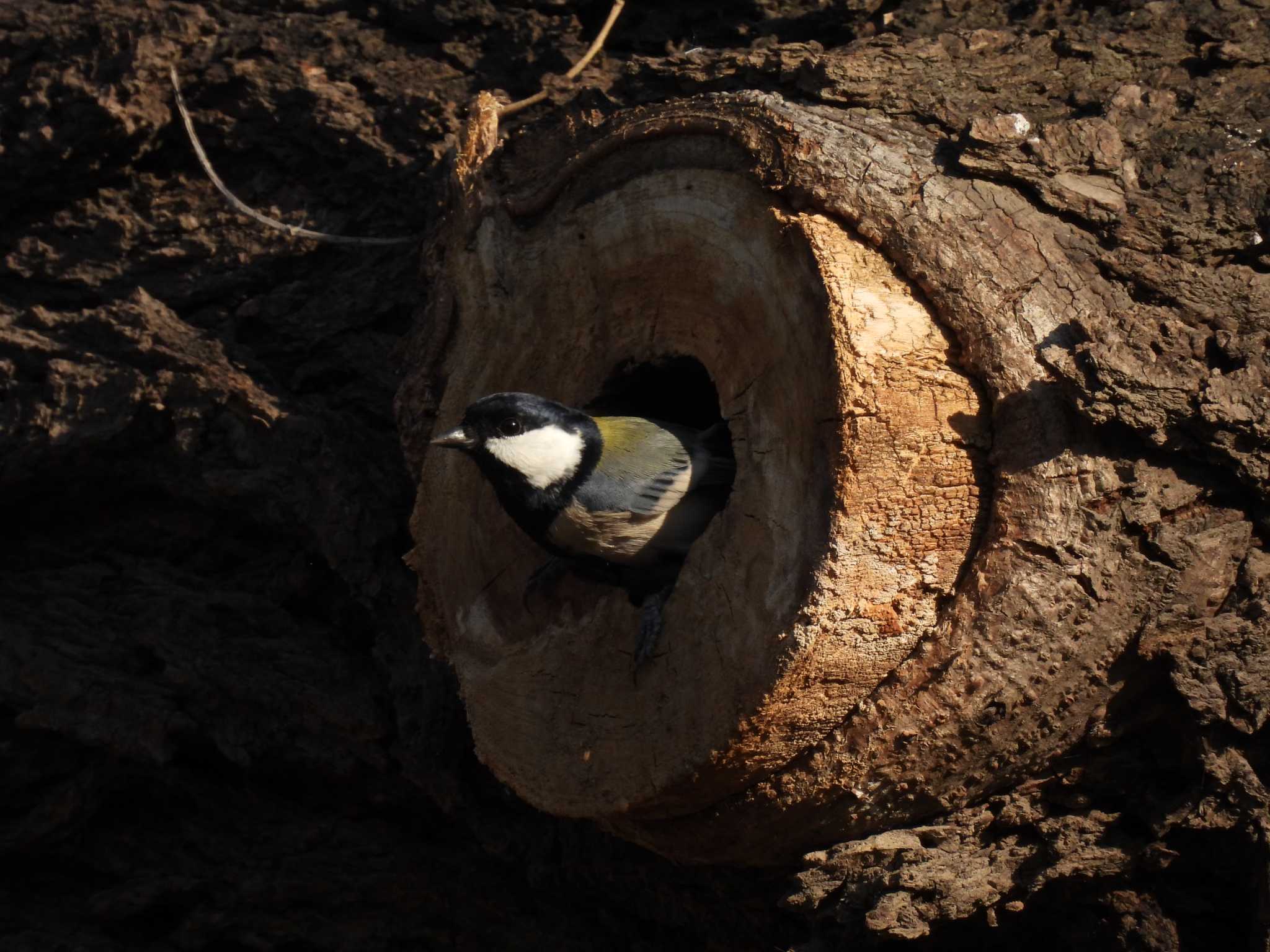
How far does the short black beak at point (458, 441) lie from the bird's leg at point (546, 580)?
344 millimetres

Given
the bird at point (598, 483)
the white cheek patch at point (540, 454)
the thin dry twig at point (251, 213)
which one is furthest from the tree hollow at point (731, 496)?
the thin dry twig at point (251, 213)

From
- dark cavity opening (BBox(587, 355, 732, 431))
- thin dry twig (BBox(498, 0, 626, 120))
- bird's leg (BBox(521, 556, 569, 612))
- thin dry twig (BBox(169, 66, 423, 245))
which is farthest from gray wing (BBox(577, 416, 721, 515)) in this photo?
thin dry twig (BBox(169, 66, 423, 245))

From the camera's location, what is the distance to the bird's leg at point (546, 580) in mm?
2812

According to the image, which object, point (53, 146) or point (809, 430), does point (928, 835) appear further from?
point (53, 146)

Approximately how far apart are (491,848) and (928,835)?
1452 millimetres

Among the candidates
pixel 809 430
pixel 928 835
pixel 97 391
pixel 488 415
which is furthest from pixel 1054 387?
pixel 97 391

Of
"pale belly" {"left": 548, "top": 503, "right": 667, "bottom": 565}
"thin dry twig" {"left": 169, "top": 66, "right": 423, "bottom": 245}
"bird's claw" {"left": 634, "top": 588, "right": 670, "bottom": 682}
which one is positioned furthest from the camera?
"thin dry twig" {"left": 169, "top": 66, "right": 423, "bottom": 245}

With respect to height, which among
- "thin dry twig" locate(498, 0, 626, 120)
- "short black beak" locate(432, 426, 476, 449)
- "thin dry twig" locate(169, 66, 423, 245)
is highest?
"thin dry twig" locate(498, 0, 626, 120)

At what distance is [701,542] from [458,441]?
2.25 ft

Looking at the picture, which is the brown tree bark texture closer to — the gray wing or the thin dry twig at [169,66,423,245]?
the thin dry twig at [169,66,423,245]

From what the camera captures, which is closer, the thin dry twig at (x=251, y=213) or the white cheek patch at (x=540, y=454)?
the white cheek patch at (x=540, y=454)

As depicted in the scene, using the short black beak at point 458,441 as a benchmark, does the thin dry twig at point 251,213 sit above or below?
above

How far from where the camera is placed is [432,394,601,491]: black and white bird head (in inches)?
103

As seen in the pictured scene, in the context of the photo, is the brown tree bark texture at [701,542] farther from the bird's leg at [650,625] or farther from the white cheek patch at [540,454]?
the white cheek patch at [540,454]
